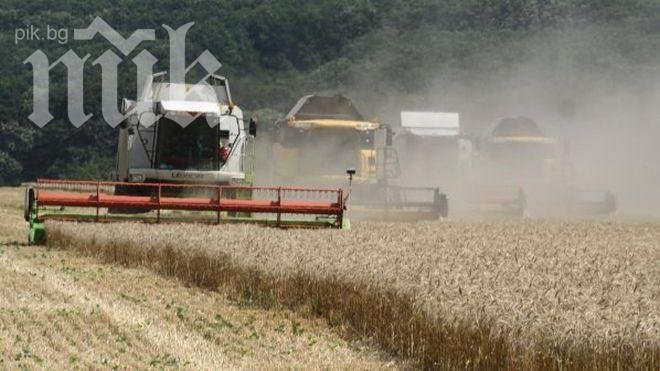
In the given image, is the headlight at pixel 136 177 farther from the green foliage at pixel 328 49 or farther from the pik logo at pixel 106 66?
the pik logo at pixel 106 66

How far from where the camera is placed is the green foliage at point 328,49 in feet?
222

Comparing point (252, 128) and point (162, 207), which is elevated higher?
point (252, 128)

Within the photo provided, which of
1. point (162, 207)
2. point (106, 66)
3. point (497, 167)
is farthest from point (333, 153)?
point (106, 66)

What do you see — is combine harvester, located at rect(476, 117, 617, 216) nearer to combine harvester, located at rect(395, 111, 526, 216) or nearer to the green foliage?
combine harvester, located at rect(395, 111, 526, 216)

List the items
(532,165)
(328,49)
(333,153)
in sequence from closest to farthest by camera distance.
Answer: (333,153), (532,165), (328,49)

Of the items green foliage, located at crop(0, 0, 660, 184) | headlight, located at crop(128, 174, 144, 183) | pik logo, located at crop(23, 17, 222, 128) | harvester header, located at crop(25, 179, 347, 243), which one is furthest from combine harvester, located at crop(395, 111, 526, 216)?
pik logo, located at crop(23, 17, 222, 128)

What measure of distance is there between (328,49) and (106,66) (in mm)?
20210

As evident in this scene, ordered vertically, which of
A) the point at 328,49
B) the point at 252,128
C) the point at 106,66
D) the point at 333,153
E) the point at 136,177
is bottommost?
the point at 136,177

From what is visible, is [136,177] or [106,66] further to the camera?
[106,66]

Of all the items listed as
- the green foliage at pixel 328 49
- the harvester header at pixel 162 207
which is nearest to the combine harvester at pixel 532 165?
the harvester header at pixel 162 207

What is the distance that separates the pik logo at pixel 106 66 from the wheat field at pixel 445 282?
154 ft

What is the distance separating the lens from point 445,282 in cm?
931

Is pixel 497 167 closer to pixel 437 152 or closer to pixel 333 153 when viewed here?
pixel 437 152

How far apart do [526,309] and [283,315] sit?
3753 mm
